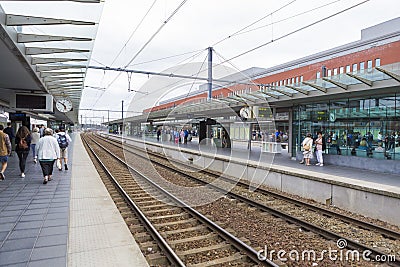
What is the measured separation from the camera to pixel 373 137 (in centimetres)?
1062

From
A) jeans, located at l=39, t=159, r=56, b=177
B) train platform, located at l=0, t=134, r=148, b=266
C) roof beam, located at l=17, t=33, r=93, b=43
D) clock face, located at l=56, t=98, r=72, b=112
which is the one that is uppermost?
roof beam, located at l=17, t=33, r=93, b=43

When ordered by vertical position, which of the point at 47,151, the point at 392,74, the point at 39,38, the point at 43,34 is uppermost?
the point at 43,34

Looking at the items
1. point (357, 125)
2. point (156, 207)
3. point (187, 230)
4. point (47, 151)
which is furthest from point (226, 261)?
point (357, 125)

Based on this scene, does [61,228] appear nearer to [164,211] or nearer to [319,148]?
[164,211]

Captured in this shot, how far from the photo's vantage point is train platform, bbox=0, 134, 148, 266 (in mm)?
3738

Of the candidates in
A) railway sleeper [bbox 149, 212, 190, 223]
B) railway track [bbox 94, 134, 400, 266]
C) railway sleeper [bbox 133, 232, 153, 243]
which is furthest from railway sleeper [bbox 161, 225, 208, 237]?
railway track [bbox 94, 134, 400, 266]

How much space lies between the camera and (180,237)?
5086 mm

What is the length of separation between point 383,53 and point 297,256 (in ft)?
103

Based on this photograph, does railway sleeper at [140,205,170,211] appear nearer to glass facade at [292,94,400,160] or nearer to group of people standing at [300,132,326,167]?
group of people standing at [300,132,326,167]

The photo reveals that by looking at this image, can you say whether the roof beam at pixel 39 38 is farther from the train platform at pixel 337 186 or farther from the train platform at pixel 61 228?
the train platform at pixel 337 186

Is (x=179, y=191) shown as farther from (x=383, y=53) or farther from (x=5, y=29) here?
(x=383, y=53)

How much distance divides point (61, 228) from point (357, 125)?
11.0 meters

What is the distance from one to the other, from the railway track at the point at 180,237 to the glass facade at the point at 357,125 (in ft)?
26.3

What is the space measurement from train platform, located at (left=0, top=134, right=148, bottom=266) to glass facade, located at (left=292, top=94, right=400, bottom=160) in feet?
31.6
